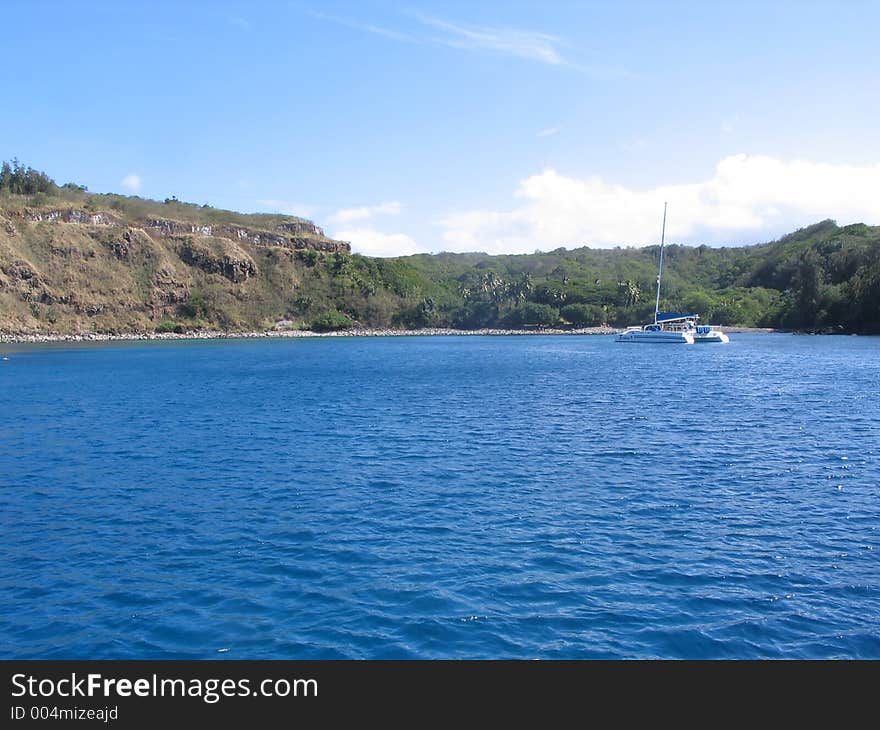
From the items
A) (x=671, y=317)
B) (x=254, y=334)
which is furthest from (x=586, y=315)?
(x=254, y=334)

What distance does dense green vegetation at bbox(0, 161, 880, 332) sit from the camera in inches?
5335

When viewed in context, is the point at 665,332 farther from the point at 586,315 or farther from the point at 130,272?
the point at 130,272

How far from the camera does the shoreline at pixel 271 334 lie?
12800 centimetres

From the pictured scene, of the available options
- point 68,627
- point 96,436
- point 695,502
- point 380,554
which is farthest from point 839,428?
point 96,436

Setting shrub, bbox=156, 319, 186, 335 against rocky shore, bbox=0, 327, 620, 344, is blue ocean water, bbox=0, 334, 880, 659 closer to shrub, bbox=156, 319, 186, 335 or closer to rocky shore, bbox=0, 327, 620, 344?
rocky shore, bbox=0, 327, 620, 344

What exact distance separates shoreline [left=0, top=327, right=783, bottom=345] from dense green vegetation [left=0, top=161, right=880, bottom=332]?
9.83ft

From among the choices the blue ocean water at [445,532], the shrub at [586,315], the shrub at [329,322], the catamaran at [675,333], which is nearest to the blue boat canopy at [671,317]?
the catamaran at [675,333]

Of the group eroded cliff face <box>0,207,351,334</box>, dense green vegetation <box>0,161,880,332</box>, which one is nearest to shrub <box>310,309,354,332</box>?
dense green vegetation <box>0,161,880,332</box>

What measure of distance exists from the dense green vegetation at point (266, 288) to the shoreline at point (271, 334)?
9.83ft

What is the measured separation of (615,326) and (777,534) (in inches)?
6629

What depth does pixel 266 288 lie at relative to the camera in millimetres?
174375

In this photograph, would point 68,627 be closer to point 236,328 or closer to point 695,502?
point 695,502

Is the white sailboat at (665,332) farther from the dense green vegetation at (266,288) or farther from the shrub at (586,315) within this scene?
the shrub at (586,315)

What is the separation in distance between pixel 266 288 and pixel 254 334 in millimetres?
22543
